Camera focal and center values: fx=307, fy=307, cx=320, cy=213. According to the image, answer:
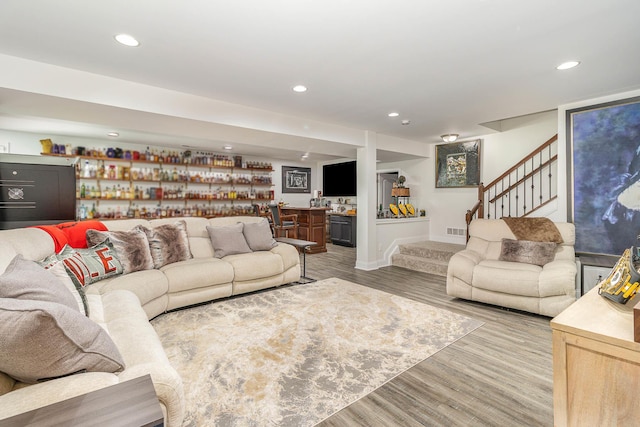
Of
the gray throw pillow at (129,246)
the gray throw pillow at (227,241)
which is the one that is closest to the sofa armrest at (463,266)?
the gray throw pillow at (227,241)

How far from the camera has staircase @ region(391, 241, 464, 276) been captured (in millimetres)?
5172

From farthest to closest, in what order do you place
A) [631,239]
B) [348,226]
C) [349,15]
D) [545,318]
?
[348,226], [631,239], [545,318], [349,15]

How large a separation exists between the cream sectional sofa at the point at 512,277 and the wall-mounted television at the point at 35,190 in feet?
14.6

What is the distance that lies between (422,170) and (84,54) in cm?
624

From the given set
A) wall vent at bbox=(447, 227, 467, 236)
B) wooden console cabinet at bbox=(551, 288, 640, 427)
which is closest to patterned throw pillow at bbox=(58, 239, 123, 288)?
wooden console cabinet at bbox=(551, 288, 640, 427)

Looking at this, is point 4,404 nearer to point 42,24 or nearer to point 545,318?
point 42,24

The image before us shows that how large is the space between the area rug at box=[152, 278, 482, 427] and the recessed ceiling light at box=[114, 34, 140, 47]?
2420mm

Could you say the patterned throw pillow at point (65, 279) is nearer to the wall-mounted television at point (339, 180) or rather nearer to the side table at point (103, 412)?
the side table at point (103, 412)

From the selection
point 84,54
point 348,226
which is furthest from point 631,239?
point 84,54

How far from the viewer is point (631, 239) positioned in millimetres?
3518

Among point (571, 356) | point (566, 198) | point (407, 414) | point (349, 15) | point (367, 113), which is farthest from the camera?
point (367, 113)

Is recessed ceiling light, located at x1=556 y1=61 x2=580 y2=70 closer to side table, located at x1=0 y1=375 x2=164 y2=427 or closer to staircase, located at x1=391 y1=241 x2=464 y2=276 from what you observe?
staircase, located at x1=391 y1=241 x2=464 y2=276

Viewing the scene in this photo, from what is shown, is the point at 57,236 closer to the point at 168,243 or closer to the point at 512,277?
the point at 168,243

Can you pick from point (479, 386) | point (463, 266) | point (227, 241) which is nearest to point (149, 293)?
point (227, 241)
